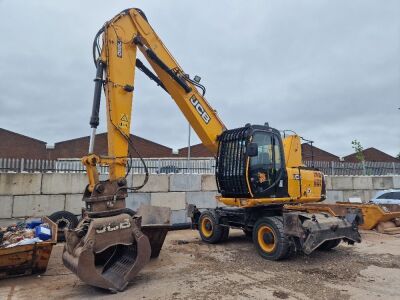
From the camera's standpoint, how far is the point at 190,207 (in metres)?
9.26

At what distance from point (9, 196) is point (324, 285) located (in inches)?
304

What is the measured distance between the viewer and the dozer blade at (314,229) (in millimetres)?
6344

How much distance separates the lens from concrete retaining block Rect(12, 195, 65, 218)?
29.6 ft

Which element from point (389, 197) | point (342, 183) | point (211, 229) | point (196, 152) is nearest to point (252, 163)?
point (211, 229)

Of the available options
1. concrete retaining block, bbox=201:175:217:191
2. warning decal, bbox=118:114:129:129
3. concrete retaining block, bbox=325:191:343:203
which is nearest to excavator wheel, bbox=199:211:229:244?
concrete retaining block, bbox=201:175:217:191

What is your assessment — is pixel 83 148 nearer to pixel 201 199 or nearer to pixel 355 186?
pixel 201 199

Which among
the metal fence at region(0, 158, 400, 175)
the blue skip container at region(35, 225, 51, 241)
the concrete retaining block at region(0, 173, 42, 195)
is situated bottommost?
the blue skip container at region(35, 225, 51, 241)

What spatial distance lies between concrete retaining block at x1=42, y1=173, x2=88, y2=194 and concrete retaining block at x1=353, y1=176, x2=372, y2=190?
11.2m

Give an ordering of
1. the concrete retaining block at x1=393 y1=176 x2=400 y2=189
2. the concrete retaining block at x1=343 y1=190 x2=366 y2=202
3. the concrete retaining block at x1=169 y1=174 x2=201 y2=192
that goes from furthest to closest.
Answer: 1. the concrete retaining block at x1=393 y1=176 x2=400 y2=189
2. the concrete retaining block at x1=343 y1=190 x2=366 y2=202
3. the concrete retaining block at x1=169 y1=174 x2=201 y2=192

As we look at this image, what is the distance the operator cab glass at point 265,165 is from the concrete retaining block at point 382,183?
32.3 ft

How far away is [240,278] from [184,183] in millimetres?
6172

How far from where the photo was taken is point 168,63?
735 cm

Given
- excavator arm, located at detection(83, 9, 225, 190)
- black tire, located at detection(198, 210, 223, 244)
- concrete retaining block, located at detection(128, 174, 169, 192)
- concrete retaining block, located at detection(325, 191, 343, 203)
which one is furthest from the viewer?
concrete retaining block, located at detection(325, 191, 343, 203)

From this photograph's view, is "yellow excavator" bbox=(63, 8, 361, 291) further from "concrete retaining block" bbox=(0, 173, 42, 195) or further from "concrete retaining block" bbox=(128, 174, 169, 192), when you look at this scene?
"concrete retaining block" bbox=(0, 173, 42, 195)
